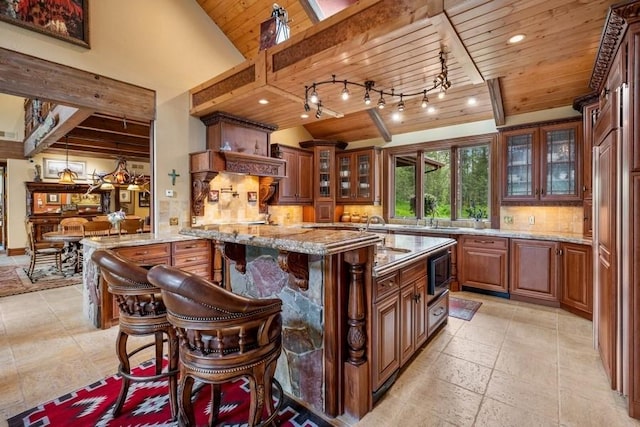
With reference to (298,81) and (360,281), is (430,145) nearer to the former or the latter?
(298,81)

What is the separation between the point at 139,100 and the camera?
3.82 meters

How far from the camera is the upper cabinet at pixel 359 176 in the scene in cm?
585

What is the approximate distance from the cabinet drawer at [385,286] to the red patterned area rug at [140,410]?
0.83 metres

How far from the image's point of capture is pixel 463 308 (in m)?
3.75

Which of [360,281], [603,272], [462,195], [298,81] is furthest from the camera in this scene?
[462,195]

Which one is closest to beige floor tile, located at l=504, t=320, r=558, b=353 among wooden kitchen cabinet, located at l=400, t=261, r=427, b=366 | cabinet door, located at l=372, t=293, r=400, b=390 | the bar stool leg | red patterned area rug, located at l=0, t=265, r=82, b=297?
wooden kitchen cabinet, located at l=400, t=261, r=427, b=366

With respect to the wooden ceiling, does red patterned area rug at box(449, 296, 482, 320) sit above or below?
below

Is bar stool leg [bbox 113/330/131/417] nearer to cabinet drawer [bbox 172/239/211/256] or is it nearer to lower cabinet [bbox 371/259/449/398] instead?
lower cabinet [bbox 371/259/449/398]

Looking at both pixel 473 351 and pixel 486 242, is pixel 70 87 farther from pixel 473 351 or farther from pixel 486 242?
pixel 486 242

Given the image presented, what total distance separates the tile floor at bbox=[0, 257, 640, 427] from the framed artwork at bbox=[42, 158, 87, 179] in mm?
6559

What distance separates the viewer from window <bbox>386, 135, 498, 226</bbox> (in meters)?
4.94

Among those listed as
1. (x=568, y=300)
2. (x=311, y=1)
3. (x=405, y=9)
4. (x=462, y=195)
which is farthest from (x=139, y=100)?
(x=568, y=300)

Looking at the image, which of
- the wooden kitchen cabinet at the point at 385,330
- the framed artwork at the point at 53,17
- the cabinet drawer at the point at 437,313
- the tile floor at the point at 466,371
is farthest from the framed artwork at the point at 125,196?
the wooden kitchen cabinet at the point at 385,330

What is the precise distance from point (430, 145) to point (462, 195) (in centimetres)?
106
